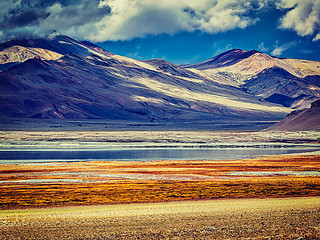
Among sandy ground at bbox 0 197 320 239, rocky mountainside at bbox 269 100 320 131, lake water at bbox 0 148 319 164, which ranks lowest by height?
sandy ground at bbox 0 197 320 239

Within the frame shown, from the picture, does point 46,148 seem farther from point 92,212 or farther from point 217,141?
point 92,212

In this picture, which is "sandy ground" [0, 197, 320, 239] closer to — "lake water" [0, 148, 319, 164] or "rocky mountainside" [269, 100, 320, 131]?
"lake water" [0, 148, 319, 164]

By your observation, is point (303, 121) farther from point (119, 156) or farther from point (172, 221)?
point (172, 221)

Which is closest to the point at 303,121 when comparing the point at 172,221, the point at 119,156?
the point at 119,156

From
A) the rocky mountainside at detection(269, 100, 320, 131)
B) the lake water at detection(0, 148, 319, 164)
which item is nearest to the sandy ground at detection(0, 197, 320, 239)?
the lake water at detection(0, 148, 319, 164)

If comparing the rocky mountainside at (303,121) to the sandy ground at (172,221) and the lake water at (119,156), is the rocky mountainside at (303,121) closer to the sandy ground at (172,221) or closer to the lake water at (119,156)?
the lake water at (119,156)
